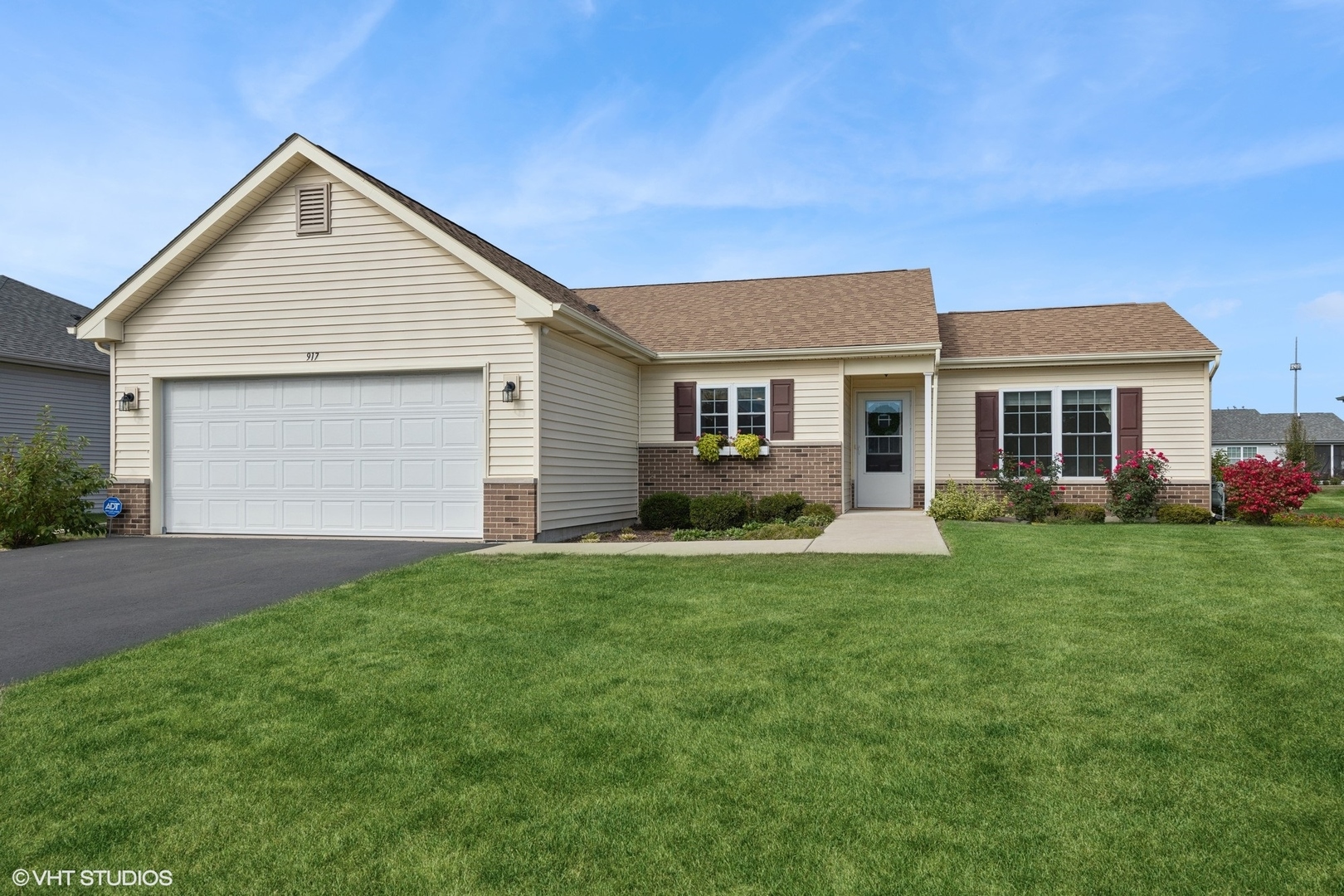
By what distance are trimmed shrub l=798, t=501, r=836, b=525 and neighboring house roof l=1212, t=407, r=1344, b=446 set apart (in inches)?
2129

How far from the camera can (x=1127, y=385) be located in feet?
50.1

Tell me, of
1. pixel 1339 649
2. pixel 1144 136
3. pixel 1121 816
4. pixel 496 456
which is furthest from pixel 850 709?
pixel 1144 136

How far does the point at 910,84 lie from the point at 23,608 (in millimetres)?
14682

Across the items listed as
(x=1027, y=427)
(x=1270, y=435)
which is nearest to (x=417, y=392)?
(x=1027, y=427)

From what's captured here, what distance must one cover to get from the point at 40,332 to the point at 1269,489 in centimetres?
2626

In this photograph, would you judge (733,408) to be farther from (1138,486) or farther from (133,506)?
(133,506)

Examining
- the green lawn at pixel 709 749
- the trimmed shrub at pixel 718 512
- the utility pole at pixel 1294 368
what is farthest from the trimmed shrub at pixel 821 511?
the utility pole at pixel 1294 368

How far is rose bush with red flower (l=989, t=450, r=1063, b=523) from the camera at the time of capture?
14422mm

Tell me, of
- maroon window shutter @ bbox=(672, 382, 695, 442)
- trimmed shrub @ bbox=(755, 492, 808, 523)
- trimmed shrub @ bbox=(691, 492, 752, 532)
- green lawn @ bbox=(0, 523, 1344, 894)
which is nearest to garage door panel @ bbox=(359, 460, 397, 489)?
trimmed shrub @ bbox=(691, 492, 752, 532)

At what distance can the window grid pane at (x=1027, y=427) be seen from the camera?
15.6 meters

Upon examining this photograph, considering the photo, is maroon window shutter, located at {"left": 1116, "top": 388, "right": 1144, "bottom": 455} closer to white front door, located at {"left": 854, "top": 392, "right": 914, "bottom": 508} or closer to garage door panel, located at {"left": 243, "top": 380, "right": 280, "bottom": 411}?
white front door, located at {"left": 854, "top": 392, "right": 914, "bottom": 508}

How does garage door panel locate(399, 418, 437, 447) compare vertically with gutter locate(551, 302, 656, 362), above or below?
below

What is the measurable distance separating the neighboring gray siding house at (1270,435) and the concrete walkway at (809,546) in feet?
180

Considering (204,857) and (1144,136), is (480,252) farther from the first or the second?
(1144,136)
